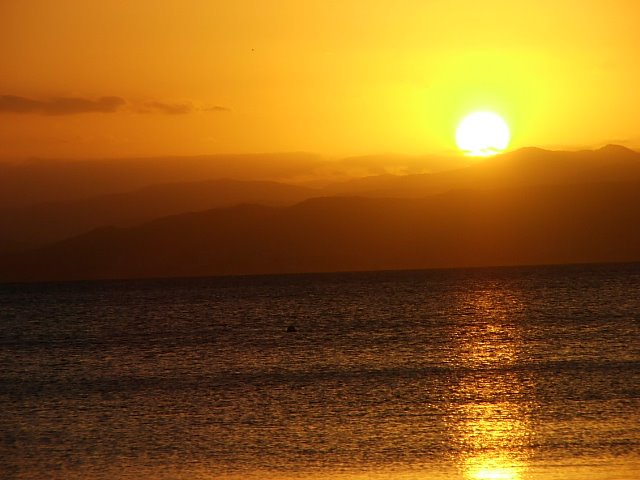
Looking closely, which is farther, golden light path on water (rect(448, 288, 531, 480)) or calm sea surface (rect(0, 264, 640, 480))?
calm sea surface (rect(0, 264, 640, 480))

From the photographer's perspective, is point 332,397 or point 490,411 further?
point 332,397

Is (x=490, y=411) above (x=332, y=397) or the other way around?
above

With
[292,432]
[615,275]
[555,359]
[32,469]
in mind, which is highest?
[615,275]

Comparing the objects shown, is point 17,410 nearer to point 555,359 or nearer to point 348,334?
point 555,359

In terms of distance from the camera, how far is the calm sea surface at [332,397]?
92.0 feet

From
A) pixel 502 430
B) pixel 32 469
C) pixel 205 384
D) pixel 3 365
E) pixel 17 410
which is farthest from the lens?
pixel 3 365

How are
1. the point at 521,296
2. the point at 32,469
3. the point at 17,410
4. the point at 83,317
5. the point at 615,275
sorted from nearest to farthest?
the point at 32,469, the point at 17,410, the point at 83,317, the point at 521,296, the point at 615,275

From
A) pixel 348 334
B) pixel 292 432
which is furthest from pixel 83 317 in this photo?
pixel 292 432

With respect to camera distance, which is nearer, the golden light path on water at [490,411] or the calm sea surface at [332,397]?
the golden light path on water at [490,411]

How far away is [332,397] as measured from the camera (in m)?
39.9

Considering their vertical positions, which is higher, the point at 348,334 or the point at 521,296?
the point at 521,296

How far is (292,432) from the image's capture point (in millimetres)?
33094

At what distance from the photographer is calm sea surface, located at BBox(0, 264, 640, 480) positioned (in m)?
28.0

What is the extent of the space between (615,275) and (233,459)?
12888 cm
